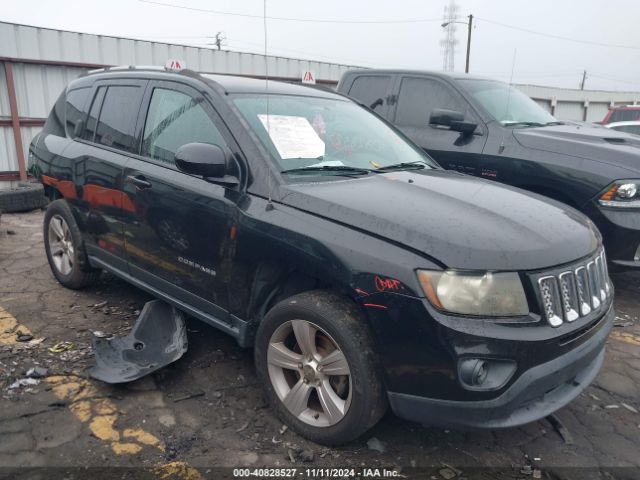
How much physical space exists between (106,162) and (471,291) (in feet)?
9.14

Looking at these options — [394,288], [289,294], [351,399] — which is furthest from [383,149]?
[351,399]

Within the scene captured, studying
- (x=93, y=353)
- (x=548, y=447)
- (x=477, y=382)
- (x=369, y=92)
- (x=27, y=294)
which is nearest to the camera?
(x=477, y=382)

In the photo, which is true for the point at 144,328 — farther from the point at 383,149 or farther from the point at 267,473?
the point at 383,149

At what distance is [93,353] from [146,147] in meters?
1.43

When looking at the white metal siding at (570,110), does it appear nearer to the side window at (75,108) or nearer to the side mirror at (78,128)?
the side window at (75,108)

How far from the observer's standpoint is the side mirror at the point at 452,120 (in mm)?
4961

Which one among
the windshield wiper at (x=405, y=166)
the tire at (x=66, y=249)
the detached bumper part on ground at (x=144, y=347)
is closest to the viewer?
the detached bumper part on ground at (x=144, y=347)

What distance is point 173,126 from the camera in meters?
3.28

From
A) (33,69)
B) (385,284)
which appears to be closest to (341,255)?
(385,284)

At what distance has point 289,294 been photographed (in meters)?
2.71

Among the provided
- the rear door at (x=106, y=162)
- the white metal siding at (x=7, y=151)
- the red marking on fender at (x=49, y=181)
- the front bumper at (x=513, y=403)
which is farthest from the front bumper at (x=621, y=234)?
the white metal siding at (x=7, y=151)

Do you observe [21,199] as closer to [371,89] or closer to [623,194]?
[371,89]

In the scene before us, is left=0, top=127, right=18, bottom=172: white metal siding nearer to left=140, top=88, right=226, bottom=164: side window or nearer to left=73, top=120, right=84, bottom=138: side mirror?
left=73, top=120, right=84, bottom=138: side mirror

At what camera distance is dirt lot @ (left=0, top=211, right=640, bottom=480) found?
2.43 metres
